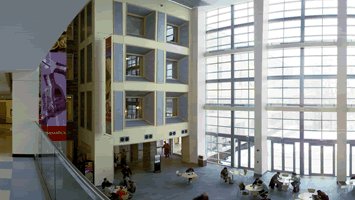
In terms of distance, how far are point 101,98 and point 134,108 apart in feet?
11.6

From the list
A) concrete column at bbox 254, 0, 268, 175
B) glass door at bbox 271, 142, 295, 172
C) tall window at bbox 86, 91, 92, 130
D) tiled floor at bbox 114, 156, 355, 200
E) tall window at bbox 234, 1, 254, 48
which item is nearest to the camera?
tiled floor at bbox 114, 156, 355, 200

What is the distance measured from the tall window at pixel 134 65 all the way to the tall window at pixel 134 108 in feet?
6.28

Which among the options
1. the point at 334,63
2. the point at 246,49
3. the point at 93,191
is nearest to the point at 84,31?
the point at 246,49

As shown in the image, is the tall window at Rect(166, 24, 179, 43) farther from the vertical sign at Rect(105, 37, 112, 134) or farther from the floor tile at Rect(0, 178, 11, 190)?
the floor tile at Rect(0, 178, 11, 190)

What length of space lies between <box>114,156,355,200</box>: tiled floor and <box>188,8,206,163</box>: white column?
2.45 m

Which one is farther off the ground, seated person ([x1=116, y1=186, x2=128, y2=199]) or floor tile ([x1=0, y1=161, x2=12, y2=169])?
floor tile ([x1=0, y1=161, x2=12, y2=169])

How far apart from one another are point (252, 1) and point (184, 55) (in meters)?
6.69

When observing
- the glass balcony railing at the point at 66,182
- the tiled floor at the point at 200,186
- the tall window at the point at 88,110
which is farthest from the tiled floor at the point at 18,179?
the tall window at the point at 88,110

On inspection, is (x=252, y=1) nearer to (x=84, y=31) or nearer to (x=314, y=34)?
(x=314, y=34)

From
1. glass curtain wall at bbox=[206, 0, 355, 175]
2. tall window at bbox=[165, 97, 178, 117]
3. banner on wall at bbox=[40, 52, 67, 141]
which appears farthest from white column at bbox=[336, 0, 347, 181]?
banner on wall at bbox=[40, 52, 67, 141]

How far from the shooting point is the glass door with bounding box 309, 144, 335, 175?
20.8 metres

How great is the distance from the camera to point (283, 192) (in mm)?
16875

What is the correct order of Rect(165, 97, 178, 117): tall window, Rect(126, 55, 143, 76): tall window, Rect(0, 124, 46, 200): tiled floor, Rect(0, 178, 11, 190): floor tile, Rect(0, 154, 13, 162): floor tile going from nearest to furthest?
Rect(0, 124, 46, 200): tiled floor
Rect(0, 178, 11, 190): floor tile
Rect(0, 154, 13, 162): floor tile
Rect(126, 55, 143, 76): tall window
Rect(165, 97, 178, 117): tall window

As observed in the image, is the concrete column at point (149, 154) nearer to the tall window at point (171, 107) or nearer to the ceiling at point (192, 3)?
the tall window at point (171, 107)
